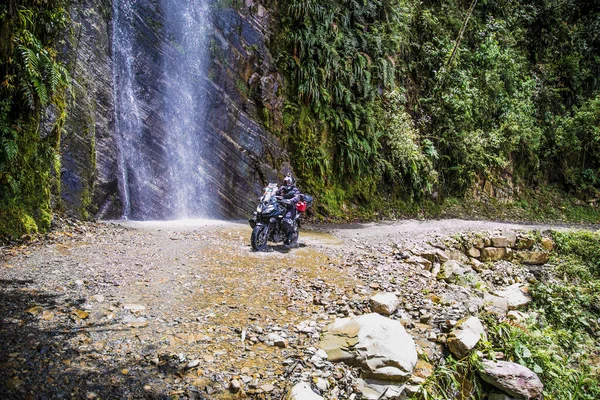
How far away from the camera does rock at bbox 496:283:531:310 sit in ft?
24.5

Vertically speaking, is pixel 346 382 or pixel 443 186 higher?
pixel 443 186

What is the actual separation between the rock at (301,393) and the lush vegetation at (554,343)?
1224 mm

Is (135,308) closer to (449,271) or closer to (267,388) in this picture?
(267,388)

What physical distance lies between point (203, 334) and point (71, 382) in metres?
1.24

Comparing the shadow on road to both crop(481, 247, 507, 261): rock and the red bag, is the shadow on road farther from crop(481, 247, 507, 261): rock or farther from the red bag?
crop(481, 247, 507, 261): rock

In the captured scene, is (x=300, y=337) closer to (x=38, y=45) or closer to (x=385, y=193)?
(x=38, y=45)

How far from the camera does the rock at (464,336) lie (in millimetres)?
4301

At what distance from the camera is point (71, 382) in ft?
9.26

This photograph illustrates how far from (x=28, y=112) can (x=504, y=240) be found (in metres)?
12.3

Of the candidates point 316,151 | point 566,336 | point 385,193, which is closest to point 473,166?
point 385,193

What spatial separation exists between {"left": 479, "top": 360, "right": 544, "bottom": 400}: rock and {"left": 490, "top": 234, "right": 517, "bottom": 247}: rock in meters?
7.85

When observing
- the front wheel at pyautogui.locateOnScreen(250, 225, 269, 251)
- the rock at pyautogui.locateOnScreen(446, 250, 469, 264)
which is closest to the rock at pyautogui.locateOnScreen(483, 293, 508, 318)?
the rock at pyautogui.locateOnScreen(446, 250, 469, 264)

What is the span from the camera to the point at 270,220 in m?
7.35

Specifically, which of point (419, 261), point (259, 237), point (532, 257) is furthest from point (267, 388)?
point (532, 257)
